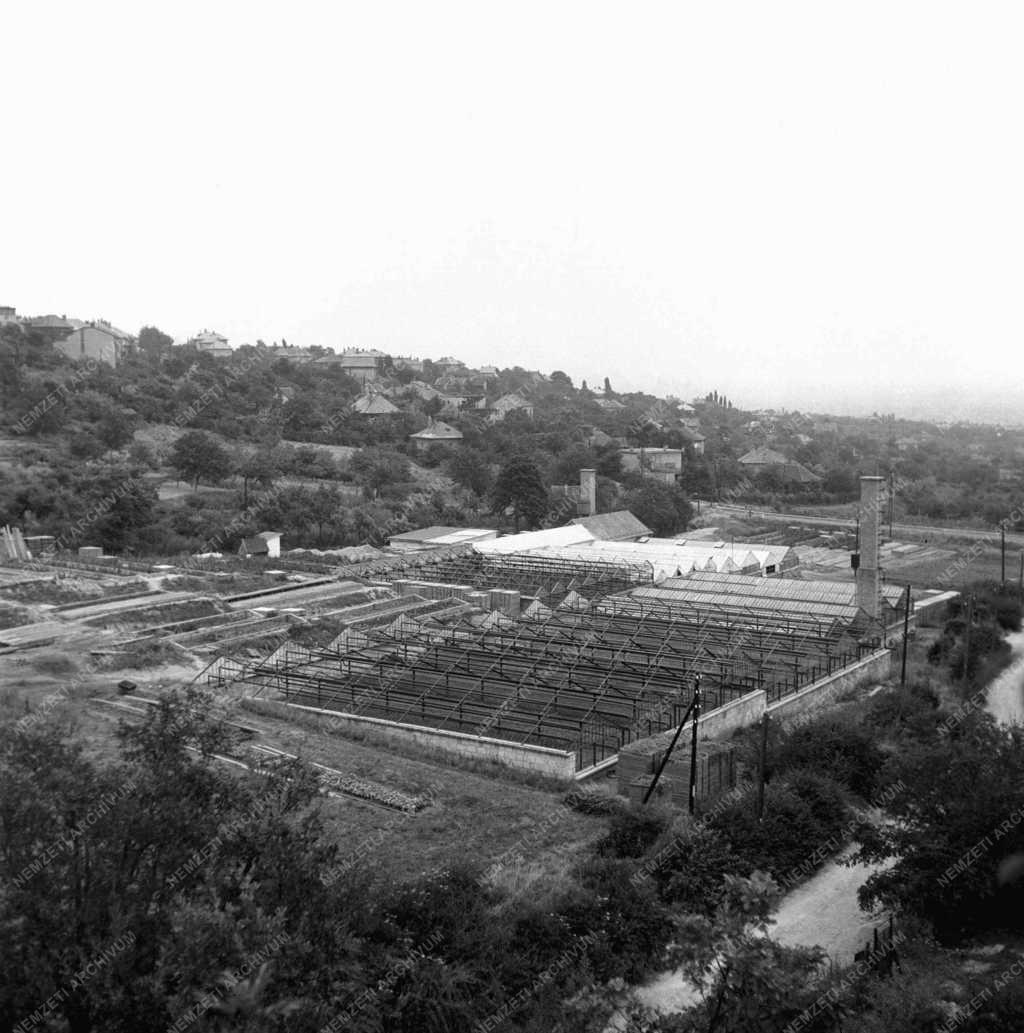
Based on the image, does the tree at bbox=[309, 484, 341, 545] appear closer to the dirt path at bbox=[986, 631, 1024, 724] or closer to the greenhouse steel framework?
the greenhouse steel framework

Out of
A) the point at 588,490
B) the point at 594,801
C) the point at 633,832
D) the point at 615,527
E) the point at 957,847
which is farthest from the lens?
the point at 588,490

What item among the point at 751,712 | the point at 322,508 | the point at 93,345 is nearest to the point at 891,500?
the point at 322,508

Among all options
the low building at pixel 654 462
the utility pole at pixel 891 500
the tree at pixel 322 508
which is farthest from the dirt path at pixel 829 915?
the low building at pixel 654 462

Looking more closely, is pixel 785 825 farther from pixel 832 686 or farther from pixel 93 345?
pixel 93 345

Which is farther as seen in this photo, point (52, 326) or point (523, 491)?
point (52, 326)

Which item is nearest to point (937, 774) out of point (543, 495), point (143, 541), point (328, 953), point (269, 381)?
point (328, 953)

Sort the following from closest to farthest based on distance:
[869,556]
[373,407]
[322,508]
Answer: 1. [869,556]
2. [322,508]
3. [373,407]
